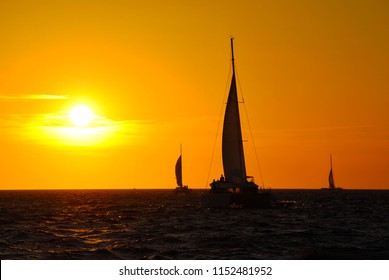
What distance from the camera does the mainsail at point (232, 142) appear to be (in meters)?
74.3

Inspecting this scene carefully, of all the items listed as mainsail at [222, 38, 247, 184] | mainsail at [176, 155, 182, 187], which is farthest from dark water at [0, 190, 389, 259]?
mainsail at [176, 155, 182, 187]

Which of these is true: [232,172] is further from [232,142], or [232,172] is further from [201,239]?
[201,239]

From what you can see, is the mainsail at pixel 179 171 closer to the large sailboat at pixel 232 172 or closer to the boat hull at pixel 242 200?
the large sailboat at pixel 232 172

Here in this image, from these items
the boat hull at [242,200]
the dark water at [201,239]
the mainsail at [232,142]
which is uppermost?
the mainsail at [232,142]

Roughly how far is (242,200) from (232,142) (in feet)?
24.2

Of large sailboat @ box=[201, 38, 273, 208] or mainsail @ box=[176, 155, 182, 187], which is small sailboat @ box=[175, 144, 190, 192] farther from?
large sailboat @ box=[201, 38, 273, 208]

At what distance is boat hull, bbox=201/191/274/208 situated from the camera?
230 feet

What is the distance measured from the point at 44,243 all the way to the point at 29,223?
20.0m

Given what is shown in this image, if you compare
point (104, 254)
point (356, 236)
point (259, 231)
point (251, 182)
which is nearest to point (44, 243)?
point (104, 254)

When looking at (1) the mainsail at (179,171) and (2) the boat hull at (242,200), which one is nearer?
(2) the boat hull at (242,200)

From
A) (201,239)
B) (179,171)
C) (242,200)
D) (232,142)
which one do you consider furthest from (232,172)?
(179,171)

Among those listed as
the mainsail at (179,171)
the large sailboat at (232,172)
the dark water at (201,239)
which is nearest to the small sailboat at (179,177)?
the mainsail at (179,171)

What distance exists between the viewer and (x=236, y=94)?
75312mm

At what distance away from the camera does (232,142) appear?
246ft
